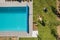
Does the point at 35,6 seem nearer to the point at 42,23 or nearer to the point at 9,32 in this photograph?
the point at 42,23

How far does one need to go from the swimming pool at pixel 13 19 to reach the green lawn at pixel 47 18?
536 mm

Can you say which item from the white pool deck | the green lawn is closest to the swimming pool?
the white pool deck

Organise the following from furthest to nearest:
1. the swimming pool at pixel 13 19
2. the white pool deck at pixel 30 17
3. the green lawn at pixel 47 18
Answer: the swimming pool at pixel 13 19 → the white pool deck at pixel 30 17 → the green lawn at pixel 47 18

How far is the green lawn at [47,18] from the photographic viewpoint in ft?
19.8

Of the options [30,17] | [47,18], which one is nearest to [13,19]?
[30,17]

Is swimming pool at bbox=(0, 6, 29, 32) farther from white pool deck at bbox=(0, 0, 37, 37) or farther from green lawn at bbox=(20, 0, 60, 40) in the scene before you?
green lawn at bbox=(20, 0, 60, 40)

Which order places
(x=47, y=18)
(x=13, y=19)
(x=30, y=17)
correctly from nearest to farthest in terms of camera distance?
1. (x=47, y=18)
2. (x=30, y=17)
3. (x=13, y=19)

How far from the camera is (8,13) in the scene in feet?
21.4

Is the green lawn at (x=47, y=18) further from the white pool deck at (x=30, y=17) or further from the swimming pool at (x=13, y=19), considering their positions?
the swimming pool at (x=13, y=19)

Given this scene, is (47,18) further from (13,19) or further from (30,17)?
(13,19)

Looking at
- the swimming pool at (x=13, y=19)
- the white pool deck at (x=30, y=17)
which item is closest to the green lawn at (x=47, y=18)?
the white pool deck at (x=30, y=17)

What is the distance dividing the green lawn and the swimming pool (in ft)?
1.76

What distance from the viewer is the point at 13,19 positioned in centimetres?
651

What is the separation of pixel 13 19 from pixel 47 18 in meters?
1.51
